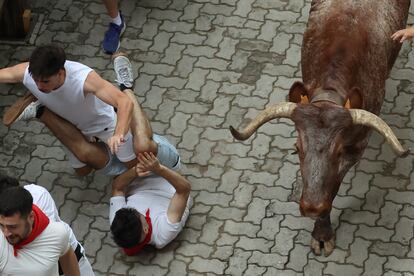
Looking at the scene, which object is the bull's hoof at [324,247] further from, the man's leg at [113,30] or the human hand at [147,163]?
the man's leg at [113,30]

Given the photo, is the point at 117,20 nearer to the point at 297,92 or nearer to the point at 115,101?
the point at 115,101

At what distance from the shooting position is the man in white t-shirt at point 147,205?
9.27 m

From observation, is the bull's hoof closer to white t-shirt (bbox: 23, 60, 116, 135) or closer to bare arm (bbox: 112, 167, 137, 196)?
bare arm (bbox: 112, 167, 137, 196)

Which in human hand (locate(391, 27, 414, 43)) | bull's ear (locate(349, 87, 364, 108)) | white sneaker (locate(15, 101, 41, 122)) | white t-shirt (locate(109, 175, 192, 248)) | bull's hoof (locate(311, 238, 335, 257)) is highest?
human hand (locate(391, 27, 414, 43))

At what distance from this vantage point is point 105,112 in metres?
9.76

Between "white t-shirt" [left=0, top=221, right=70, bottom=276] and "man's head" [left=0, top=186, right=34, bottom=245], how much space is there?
0.15 m

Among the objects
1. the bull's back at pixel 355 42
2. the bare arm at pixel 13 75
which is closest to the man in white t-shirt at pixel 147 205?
the bare arm at pixel 13 75

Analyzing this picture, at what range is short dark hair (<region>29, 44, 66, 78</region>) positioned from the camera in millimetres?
8891

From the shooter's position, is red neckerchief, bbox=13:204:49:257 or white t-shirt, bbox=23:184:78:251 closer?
red neckerchief, bbox=13:204:49:257

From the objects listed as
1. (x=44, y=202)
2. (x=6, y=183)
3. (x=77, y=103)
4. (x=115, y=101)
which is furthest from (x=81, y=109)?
(x=6, y=183)

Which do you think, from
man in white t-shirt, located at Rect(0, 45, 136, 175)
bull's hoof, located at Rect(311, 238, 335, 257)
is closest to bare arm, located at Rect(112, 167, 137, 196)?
man in white t-shirt, located at Rect(0, 45, 136, 175)

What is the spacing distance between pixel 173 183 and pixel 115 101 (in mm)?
928

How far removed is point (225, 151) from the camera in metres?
10.6

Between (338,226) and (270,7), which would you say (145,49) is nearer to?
A: (270,7)
